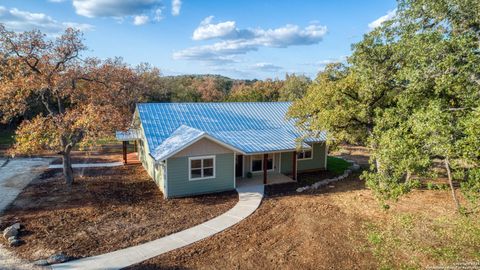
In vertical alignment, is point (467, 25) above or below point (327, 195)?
above

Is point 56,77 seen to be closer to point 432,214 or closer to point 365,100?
point 365,100

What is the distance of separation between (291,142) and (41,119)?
45.2 feet

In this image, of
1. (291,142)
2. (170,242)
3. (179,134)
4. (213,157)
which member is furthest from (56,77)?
(291,142)

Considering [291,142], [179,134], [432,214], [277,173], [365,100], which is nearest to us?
[432,214]

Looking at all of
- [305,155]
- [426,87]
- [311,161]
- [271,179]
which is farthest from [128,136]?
[426,87]

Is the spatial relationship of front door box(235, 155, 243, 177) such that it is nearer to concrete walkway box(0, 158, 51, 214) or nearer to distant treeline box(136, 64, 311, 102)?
concrete walkway box(0, 158, 51, 214)

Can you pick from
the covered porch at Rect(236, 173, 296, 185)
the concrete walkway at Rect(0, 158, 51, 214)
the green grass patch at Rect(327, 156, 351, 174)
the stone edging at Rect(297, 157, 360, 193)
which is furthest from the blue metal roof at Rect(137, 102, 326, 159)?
the concrete walkway at Rect(0, 158, 51, 214)

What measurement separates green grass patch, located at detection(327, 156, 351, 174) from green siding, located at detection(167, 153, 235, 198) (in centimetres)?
889

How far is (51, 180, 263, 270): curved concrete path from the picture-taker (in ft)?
32.4

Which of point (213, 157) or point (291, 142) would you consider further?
point (291, 142)

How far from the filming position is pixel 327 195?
17.0 m

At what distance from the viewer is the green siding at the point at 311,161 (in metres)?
21.6

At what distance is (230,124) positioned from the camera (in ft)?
71.2

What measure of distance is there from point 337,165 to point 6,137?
39.0m
